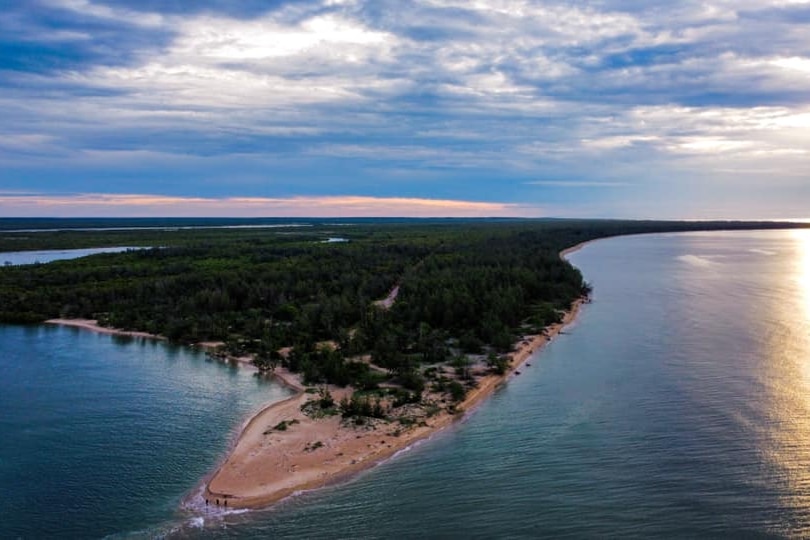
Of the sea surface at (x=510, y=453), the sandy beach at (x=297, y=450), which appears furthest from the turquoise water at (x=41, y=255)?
the sandy beach at (x=297, y=450)

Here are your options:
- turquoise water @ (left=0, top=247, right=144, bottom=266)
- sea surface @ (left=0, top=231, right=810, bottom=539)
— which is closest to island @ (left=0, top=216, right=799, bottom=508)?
sea surface @ (left=0, top=231, right=810, bottom=539)

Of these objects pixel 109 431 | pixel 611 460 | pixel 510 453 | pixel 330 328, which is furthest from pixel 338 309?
pixel 611 460

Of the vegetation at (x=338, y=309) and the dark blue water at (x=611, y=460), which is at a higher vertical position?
the vegetation at (x=338, y=309)

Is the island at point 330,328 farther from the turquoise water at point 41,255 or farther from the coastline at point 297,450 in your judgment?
the turquoise water at point 41,255

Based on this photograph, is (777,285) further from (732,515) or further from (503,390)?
(732,515)

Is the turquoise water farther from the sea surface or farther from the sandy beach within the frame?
the sandy beach

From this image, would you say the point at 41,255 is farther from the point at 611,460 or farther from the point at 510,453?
the point at 611,460

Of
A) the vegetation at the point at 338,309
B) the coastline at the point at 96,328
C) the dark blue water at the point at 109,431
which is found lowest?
the dark blue water at the point at 109,431
